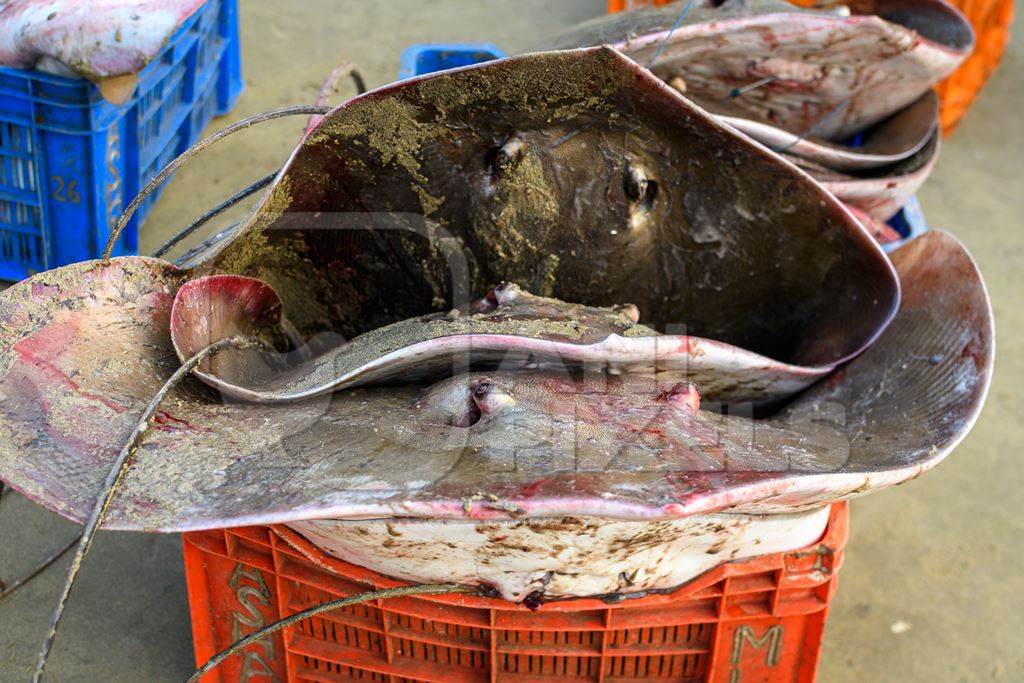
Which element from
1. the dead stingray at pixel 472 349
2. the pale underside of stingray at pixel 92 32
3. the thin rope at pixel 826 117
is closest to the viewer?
the dead stingray at pixel 472 349

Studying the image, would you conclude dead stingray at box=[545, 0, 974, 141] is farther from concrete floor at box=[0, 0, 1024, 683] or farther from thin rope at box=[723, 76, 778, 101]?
concrete floor at box=[0, 0, 1024, 683]

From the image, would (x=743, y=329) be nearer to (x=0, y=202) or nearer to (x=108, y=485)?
(x=108, y=485)

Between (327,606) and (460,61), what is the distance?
1864 millimetres

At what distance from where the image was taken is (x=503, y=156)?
175cm

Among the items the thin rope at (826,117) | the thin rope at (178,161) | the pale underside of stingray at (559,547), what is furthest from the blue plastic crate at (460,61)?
the pale underside of stingray at (559,547)

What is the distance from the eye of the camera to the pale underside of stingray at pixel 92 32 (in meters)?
2.17

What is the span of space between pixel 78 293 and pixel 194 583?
55cm

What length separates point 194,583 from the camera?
1771mm

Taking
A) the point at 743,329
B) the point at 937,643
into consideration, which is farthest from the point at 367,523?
the point at 937,643

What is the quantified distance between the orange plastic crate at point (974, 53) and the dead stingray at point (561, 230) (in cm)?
231

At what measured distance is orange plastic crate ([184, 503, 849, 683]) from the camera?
166cm

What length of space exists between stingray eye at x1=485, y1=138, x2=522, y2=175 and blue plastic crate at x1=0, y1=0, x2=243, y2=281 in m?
1.03

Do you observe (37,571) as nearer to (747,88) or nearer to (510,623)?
(510,623)

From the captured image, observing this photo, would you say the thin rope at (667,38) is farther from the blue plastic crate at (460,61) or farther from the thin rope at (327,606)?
the thin rope at (327,606)
